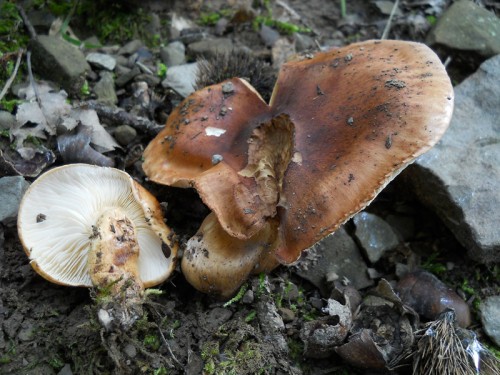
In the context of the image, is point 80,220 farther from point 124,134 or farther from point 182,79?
point 182,79

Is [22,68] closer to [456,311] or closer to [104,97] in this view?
[104,97]

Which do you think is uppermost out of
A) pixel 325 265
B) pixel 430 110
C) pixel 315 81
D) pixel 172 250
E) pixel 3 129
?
pixel 430 110

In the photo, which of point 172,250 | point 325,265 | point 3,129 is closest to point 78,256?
point 172,250

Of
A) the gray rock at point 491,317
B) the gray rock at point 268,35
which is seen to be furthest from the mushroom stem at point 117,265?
the gray rock at point 268,35

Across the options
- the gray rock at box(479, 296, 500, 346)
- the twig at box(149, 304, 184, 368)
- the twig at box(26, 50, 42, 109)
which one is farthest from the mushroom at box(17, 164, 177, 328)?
the gray rock at box(479, 296, 500, 346)

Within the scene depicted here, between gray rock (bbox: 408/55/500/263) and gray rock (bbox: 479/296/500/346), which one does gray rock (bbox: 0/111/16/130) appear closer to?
gray rock (bbox: 408/55/500/263)

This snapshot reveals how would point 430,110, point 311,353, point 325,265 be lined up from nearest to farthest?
point 430,110
point 311,353
point 325,265

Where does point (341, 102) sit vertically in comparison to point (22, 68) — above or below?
above

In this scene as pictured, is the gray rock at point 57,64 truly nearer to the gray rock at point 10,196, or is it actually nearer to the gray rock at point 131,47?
the gray rock at point 131,47
